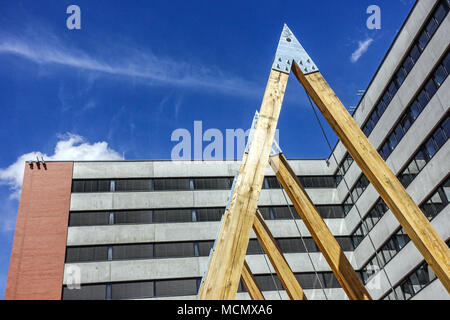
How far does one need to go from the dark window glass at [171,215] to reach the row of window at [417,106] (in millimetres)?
13597

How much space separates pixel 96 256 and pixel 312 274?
48.3 ft

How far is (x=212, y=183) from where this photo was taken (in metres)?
28.1

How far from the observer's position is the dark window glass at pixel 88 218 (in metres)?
25.8

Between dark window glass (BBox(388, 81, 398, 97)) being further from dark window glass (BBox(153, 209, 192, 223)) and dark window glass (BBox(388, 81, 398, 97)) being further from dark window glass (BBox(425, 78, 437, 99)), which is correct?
dark window glass (BBox(153, 209, 192, 223))

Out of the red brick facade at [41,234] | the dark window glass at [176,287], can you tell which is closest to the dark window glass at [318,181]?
the dark window glass at [176,287]

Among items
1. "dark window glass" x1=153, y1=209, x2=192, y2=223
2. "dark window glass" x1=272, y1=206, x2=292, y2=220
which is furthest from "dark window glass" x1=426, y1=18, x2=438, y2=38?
"dark window glass" x1=153, y1=209, x2=192, y2=223

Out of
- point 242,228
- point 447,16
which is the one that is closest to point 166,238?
point 447,16

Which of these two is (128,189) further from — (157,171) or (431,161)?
(431,161)

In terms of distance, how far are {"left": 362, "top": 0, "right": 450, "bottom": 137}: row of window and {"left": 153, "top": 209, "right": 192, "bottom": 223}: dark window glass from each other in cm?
1348

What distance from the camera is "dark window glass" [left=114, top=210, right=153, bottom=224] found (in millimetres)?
26172

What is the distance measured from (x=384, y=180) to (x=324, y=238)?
10.3ft

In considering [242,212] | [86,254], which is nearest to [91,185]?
[86,254]

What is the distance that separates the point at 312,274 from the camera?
84.6 feet
